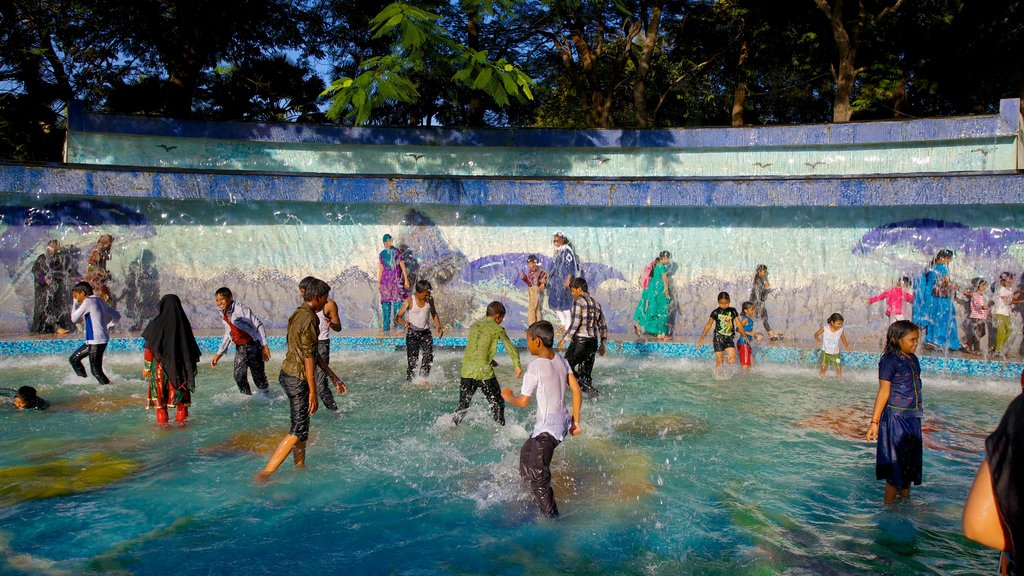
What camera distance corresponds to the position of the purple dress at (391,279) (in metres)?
13.7

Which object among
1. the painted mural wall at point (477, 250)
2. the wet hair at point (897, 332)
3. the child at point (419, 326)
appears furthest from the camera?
the painted mural wall at point (477, 250)

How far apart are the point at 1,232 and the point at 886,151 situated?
1785 centimetres

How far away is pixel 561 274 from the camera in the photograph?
14.4 metres

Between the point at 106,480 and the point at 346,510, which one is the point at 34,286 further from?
the point at 346,510

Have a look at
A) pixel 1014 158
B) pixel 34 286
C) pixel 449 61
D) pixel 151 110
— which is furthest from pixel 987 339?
pixel 151 110

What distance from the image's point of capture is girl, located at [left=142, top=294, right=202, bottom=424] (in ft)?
24.3

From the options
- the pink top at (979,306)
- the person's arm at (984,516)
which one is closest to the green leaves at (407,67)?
the pink top at (979,306)

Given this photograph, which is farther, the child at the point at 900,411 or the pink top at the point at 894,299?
the pink top at the point at 894,299

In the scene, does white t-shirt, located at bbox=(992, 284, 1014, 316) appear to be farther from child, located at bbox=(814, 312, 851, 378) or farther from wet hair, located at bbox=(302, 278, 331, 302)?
wet hair, located at bbox=(302, 278, 331, 302)

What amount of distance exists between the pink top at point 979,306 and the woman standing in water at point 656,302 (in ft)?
16.9

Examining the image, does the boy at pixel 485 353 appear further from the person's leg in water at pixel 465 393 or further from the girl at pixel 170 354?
the girl at pixel 170 354

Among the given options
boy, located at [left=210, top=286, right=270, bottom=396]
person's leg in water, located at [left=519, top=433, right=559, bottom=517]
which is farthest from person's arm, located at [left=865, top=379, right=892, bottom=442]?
boy, located at [left=210, top=286, right=270, bottom=396]

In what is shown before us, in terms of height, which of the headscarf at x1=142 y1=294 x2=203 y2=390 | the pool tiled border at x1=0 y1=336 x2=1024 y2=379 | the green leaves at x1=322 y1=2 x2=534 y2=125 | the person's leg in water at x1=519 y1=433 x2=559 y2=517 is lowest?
the person's leg in water at x1=519 y1=433 x2=559 y2=517

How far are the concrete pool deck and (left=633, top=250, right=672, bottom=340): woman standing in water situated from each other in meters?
0.44
